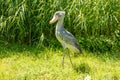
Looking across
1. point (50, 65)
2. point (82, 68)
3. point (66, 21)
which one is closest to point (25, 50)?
point (50, 65)

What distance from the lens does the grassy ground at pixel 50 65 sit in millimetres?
6250

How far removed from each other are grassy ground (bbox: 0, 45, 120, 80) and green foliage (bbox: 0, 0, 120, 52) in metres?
0.26

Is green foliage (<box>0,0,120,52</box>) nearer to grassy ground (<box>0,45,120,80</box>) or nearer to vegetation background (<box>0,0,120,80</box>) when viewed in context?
vegetation background (<box>0,0,120,80</box>)

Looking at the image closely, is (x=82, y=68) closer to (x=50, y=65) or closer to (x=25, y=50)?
(x=50, y=65)

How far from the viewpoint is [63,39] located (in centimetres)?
650

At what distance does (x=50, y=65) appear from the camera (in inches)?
267

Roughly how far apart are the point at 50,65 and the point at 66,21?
4.03 feet

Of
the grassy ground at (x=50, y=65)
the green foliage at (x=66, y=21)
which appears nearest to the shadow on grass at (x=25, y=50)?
the grassy ground at (x=50, y=65)

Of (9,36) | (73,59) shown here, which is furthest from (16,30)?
(73,59)

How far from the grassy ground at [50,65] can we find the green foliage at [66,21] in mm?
259

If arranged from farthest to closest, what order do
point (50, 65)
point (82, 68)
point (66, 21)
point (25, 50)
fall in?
1. point (66, 21)
2. point (25, 50)
3. point (50, 65)
4. point (82, 68)

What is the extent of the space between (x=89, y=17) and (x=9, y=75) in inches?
84.5

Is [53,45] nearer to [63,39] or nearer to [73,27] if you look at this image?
[73,27]

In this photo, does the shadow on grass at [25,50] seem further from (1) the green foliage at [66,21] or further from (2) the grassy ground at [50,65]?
(1) the green foliage at [66,21]
